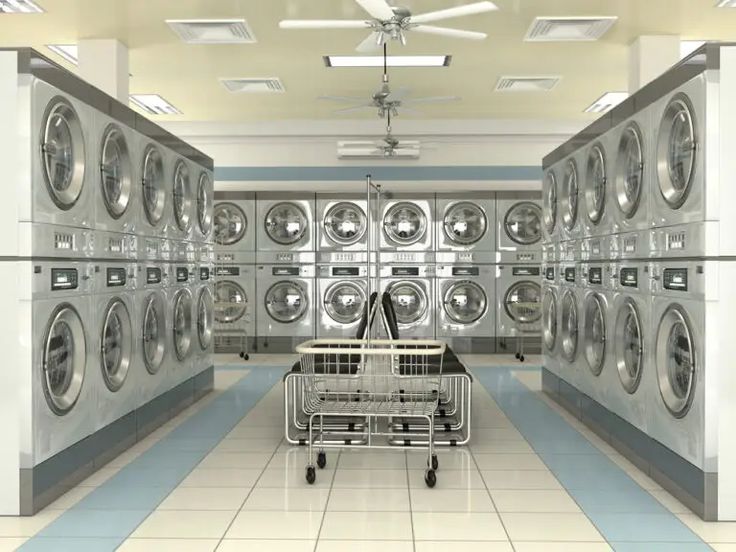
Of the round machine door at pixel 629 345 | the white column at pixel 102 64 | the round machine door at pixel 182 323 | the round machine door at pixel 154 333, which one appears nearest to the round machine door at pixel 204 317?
the round machine door at pixel 182 323

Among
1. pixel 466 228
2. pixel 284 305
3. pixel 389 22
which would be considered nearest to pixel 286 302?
pixel 284 305

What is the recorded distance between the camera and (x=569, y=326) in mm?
6723

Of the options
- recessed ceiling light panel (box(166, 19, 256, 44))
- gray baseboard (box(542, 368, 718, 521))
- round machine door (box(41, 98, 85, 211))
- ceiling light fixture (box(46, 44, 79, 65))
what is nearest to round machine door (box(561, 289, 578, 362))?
gray baseboard (box(542, 368, 718, 521))

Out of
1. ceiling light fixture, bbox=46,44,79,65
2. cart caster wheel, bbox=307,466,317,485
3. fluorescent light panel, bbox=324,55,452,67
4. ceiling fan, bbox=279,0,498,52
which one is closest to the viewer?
cart caster wheel, bbox=307,466,317,485

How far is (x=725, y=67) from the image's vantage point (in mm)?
3773

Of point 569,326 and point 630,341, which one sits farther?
point 569,326

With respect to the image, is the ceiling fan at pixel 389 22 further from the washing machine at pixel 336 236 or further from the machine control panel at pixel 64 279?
the washing machine at pixel 336 236

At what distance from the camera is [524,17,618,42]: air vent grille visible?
711 centimetres

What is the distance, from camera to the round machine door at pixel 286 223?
36.3 feet

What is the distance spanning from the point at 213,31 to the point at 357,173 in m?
4.77

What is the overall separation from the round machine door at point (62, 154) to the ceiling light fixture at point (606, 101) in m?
7.11

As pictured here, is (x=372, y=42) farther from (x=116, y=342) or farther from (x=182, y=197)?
(x=116, y=342)

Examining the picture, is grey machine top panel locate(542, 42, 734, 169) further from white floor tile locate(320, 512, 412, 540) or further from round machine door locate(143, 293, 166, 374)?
round machine door locate(143, 293, 166, 374)

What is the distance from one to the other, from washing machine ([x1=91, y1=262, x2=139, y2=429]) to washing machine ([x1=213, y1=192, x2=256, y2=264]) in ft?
18.2
